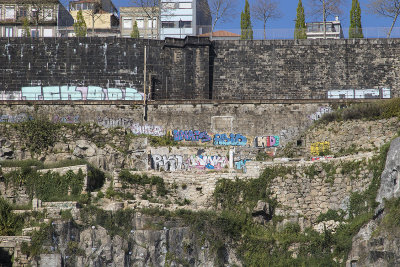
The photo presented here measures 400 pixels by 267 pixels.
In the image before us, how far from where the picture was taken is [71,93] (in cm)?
5303

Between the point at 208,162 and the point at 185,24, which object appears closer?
the point at 208,162

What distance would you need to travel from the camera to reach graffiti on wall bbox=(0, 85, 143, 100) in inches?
2084

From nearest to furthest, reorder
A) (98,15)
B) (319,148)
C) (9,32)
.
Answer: (319,148)
(9,32)
(98,15)

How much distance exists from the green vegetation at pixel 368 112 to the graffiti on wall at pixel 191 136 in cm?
642

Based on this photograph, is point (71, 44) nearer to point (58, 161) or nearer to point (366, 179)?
point (58, 161)

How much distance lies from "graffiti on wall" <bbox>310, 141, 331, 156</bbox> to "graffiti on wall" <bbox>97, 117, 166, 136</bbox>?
334 inches

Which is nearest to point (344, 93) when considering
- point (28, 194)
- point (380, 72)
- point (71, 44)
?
point (380, 72)

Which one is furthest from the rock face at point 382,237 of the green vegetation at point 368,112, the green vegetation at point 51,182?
the green vegetation at point 51,182

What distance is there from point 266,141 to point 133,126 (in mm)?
7520

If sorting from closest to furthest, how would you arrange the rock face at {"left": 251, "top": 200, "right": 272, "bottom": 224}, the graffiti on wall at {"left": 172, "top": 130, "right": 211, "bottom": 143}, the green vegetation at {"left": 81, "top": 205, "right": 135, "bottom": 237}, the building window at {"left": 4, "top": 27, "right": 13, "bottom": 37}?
the green vegetation at {"left": 81, "top": 205, "right": 135, "bottom": 237}
the rock face at {"left": 251, "top": 200, "right": 272, "bottom": 224}
the graffiti on wall at {"left": 172, "top": 130, "right": 211, "bottom": 143}
the building window at {"left": 4, "top": 27, "right": 13, "bottom": 37}

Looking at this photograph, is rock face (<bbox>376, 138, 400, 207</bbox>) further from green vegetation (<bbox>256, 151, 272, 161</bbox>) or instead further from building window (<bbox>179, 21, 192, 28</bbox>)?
building window (<bbox>179, 21, 192, 28</bbox>)

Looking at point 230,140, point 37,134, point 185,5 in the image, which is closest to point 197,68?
point 230,140

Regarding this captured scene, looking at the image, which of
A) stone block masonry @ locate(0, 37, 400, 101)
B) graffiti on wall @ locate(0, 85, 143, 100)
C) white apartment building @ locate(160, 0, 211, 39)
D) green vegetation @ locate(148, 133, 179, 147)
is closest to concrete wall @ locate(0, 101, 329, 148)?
green vegetation @ locate(148, 133, 179, 147)

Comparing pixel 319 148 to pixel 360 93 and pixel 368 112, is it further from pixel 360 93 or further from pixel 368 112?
pixel 360 93
